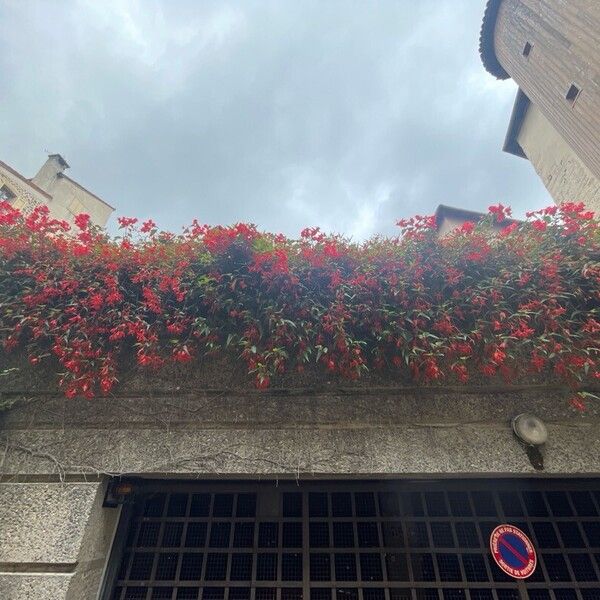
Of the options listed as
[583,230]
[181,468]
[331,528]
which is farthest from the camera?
[583,230]

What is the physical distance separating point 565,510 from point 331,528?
196 centimetres

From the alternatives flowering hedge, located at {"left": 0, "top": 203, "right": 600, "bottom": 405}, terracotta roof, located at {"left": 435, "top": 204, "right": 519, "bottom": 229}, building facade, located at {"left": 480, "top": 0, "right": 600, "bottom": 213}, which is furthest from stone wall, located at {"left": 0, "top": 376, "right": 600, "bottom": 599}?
terracotta roof, located at {"left": 435, "top": 204, "right": 519, "bottom": 229}

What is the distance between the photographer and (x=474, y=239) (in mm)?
3111

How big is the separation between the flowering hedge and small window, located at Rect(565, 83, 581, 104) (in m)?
8.86

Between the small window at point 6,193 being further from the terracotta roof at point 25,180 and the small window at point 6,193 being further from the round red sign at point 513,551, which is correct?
the round red sign at point 513,551

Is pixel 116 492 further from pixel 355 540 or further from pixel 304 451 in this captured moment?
pixel 355 540

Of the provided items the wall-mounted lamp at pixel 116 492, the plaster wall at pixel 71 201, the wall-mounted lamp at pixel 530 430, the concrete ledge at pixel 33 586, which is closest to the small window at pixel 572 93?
the wall-mounted lamp at pixel 530 430

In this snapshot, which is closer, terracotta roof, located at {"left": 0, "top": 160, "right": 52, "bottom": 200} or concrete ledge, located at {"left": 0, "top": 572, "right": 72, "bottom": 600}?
concrete ledge, located at {"left": 0, "top": 572, "right": 72, "bottom": 600}

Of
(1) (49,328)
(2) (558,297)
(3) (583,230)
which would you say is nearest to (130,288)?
(1) (49,328)

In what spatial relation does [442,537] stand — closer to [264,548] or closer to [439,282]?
[264,548]

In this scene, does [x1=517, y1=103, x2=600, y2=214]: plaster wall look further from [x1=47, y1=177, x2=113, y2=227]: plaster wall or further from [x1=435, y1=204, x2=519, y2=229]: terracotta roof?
[x1=47, y1=177, x2=113, y2=227]: plaster wall

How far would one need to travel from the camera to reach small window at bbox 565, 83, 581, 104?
9.10 metres

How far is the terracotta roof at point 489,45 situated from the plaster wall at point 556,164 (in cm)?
184

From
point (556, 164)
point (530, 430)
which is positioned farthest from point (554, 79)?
point (530, 430)
